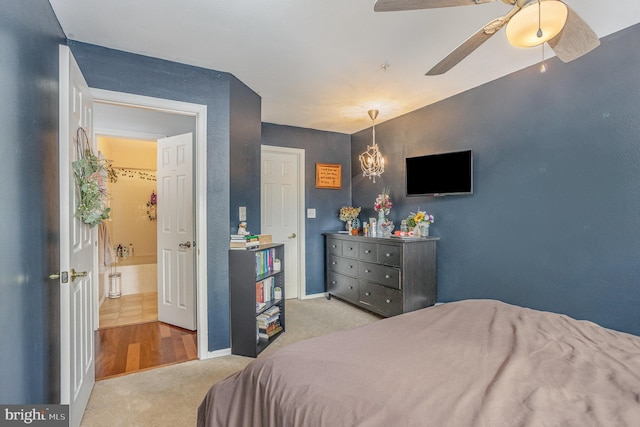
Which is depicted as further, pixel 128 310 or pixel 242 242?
pixel 128 310

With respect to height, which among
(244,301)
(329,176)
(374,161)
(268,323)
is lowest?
(268,323)

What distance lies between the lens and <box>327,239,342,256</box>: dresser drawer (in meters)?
4.12

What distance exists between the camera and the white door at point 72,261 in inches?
59.1

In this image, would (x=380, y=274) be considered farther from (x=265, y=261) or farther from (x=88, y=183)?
(x=88, y=183)

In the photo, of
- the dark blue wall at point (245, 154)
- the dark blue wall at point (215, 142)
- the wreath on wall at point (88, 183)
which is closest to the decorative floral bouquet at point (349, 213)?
the dark blue wall at point (245, 154)

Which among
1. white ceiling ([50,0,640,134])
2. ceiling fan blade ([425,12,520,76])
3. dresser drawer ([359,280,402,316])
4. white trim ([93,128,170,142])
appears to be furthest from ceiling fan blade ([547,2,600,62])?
white trim ([93,128,170,142])

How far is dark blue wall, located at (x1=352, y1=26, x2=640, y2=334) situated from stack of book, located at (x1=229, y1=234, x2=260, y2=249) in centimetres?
203

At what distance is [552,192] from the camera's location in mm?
2406

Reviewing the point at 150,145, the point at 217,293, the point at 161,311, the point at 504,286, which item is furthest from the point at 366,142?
the point at 150,145

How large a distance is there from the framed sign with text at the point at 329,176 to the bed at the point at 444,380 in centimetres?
321

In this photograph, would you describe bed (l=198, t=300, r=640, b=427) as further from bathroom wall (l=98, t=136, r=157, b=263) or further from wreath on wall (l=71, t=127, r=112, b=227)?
bathroom wall (l=98, t=136, r=157, b=263)

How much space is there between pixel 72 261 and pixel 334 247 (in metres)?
3.05

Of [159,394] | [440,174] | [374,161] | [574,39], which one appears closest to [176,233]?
[159,394]

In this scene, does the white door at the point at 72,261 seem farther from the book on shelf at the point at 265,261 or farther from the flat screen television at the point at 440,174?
the flat screen television at the point at 440,174
